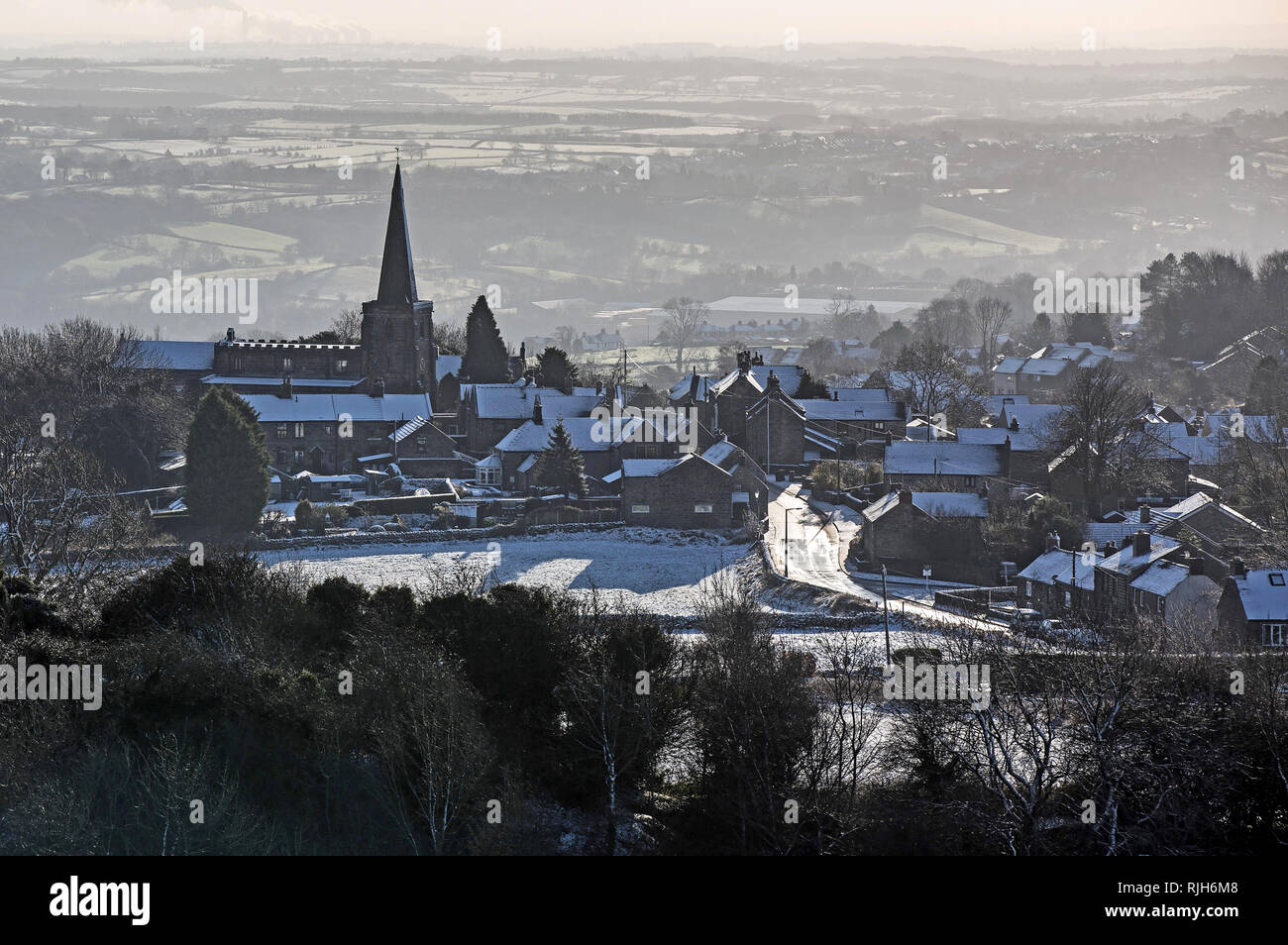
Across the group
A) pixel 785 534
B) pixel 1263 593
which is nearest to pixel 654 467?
pixel 785 534

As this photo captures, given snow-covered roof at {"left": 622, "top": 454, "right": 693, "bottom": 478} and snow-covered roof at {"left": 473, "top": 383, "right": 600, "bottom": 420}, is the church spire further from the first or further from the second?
snow-covered roof at {"left": 622, "top": 454, "right": 693, "bottom": 478}

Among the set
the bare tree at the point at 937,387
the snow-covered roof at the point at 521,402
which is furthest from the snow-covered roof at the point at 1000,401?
the snow-covered roof at the point at 521,402

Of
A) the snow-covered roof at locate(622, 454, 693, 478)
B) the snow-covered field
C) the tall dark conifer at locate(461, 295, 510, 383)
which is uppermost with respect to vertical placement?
the tall dark conifer at locate(461, 295, 510, 383)

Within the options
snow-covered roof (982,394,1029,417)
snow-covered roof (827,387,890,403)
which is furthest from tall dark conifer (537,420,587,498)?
snow-covered roof (982,394,1029,417)

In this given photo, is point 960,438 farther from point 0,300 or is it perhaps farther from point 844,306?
point 0,300
